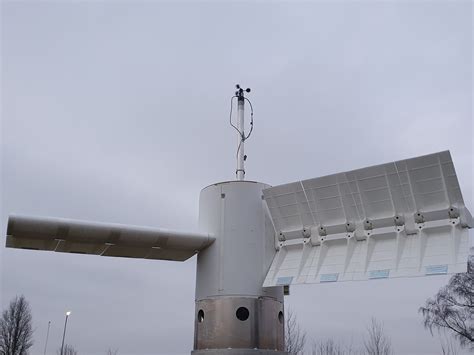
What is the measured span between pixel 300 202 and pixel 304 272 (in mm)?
1791

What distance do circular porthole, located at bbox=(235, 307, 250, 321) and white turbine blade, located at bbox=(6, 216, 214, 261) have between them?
6.45 ft

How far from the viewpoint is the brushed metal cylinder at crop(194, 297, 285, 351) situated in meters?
12.4

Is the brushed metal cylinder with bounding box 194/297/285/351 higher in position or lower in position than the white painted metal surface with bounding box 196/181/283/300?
lower

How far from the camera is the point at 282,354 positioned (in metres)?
12.9

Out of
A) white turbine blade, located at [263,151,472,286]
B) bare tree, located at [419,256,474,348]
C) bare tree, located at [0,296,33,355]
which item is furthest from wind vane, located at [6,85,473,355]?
bare tree, located at [0,296,33,355]

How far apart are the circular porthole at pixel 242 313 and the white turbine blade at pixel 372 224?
0.88m

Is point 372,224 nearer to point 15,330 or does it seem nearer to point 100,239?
point 100,239

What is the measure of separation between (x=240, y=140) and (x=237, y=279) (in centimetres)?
440

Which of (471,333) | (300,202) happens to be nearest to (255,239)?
(300,202)

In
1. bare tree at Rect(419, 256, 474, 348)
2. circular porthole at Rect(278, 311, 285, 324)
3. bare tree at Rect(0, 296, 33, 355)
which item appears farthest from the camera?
bare tree at Rect(0, 296, 33, 355)

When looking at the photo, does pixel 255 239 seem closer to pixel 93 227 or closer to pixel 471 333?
pixel 93 227

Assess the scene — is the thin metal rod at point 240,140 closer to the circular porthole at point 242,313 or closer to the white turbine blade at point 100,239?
the white turbine blade at point 100,239

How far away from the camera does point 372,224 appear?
12.2 meters

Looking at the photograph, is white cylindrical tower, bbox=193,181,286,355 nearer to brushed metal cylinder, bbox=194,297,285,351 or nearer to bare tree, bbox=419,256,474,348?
brushed metal cylinder, bbox=194,297,285,351
